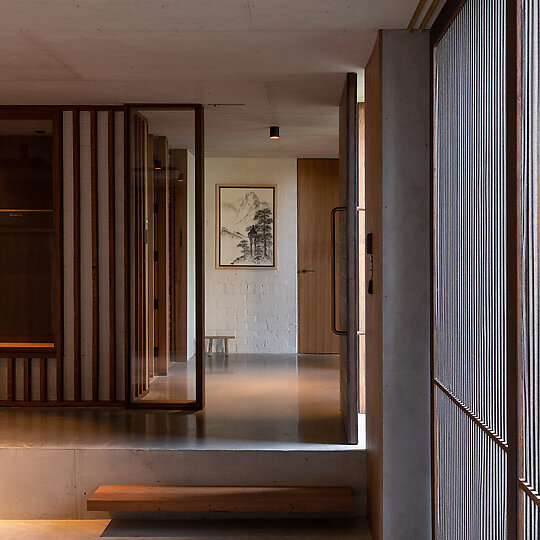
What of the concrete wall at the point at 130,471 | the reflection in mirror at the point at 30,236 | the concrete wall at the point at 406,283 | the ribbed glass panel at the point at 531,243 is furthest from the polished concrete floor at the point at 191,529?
the ribbed glass panel at the point at 531,243

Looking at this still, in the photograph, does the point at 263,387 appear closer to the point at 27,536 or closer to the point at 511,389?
the point at 27,536

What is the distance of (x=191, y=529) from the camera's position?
14.4 feet

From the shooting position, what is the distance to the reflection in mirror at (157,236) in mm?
5855

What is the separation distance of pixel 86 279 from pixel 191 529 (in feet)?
8.38

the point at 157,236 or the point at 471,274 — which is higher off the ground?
the point at 157,236

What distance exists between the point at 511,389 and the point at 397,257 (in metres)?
1.60

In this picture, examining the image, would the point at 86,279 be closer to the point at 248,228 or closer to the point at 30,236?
the point at 30,236

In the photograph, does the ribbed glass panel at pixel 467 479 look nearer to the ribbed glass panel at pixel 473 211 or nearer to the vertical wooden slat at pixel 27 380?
the ribbed glass panel at pixel 473 211

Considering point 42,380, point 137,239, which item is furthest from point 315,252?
point 42,380

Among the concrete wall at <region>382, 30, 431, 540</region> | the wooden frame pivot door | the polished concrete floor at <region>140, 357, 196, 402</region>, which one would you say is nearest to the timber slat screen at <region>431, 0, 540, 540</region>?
the concrete wall at <region>382, 30, 431, 540</region>

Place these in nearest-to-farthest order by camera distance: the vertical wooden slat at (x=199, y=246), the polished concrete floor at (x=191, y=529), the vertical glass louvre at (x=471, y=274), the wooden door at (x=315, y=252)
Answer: the vertical glass louvre at (x=471, y=274)
the polished concrete floor at (x=191, y=529)
the vertical wooden slat at (x=199, y=246)
the wooden door at (x=315, y=252)

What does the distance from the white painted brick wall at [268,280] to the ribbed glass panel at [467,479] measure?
19.1ft

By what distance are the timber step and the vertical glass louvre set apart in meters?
0.94

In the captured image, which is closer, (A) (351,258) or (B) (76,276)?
(A) (351,258)
